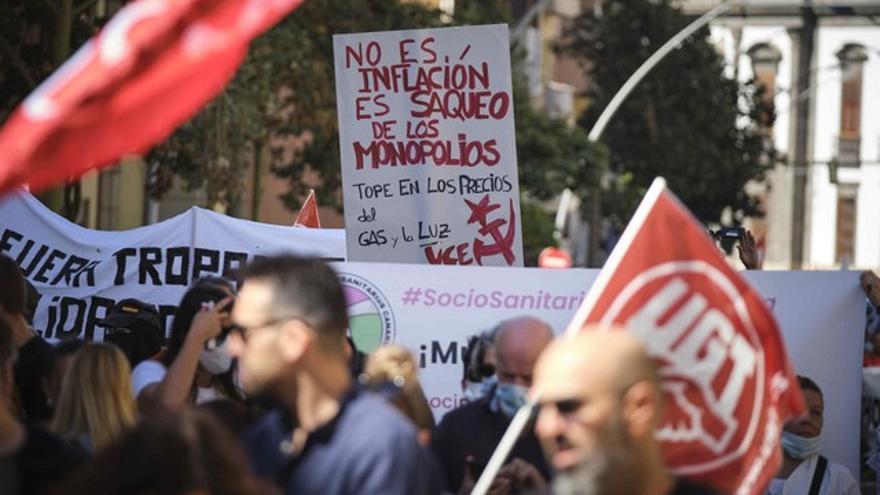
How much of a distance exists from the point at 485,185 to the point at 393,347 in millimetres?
5378

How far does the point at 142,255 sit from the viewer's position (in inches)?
446

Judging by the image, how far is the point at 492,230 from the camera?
463 inches

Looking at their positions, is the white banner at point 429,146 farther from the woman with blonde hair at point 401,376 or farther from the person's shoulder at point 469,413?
the woman with blonde hair at point 401,376

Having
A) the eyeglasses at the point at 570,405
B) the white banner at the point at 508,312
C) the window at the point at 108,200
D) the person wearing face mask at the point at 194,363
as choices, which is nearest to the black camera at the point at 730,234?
the white banner at the point at 508,312

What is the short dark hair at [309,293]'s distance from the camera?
5.16m

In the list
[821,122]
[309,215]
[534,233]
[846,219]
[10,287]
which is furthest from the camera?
[846,219]

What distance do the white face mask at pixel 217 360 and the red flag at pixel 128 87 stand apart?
2.19 meters

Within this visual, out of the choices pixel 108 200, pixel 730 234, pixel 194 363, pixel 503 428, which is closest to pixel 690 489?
pixel 503 428

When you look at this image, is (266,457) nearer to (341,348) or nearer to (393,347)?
(341,348)

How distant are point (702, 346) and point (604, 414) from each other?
87 centimetres

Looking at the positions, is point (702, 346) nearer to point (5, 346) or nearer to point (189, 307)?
point (5, 346)

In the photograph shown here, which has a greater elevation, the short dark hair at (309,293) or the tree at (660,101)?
the short dark hair at (309,293)

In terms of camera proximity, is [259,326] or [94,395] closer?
[259,326]

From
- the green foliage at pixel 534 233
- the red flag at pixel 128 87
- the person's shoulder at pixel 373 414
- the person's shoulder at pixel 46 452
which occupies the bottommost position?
the green foliage at pixel 534 233
